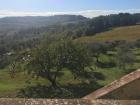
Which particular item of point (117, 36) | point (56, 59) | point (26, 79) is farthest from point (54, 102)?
point (117, 36)

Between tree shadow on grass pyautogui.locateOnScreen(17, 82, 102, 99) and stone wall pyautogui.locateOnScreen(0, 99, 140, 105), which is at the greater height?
stone wall pyautogui.locateOnScreen(0, 99, 140, 105)

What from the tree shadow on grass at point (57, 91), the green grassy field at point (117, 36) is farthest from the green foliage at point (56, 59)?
the green grassy field at point (117, 36)

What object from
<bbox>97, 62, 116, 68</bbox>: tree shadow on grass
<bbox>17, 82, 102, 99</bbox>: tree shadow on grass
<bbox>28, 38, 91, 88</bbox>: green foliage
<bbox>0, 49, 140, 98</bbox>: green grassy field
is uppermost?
<bbox>28, 38, 91, 88</bbox>: green foliage

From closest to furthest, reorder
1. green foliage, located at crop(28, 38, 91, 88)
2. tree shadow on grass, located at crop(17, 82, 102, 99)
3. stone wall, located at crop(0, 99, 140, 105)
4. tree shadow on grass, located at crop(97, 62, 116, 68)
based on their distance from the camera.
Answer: stone wall, located at crop(0, 99, 140, 105), tree shadow on grass, located at crop(17, 82, 102, 99), green foliage, located at crop(28, 38, 91, 88), tree shadow on grass, located at crop(97, 62, 116, 68)

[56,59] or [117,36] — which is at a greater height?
[56,59]

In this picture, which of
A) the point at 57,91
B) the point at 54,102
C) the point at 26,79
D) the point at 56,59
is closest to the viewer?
the point at 54,102

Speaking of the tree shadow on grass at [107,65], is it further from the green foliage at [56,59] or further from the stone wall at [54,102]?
the stone wall at [54,102]

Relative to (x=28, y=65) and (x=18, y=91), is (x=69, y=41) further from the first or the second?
(x=18, y=91)

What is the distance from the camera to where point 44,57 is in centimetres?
5497

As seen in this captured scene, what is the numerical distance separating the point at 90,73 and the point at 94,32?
12053 centimetres

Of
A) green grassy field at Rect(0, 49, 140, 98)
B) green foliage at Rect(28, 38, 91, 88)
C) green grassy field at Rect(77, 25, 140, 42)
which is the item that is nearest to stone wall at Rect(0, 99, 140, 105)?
green grassy field at Rect(0, 49, 140, 98)

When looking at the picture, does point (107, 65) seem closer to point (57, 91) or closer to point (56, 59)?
point (56, 59)

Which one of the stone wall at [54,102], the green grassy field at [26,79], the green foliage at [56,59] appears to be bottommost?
the green grassy field at [26,79]

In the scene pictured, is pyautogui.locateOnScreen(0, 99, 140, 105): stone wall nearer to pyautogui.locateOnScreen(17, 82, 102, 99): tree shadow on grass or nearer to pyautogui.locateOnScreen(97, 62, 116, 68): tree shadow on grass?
pyautogui.locateOnScreen(17, 82, 102, 99): tree shadow on grass
